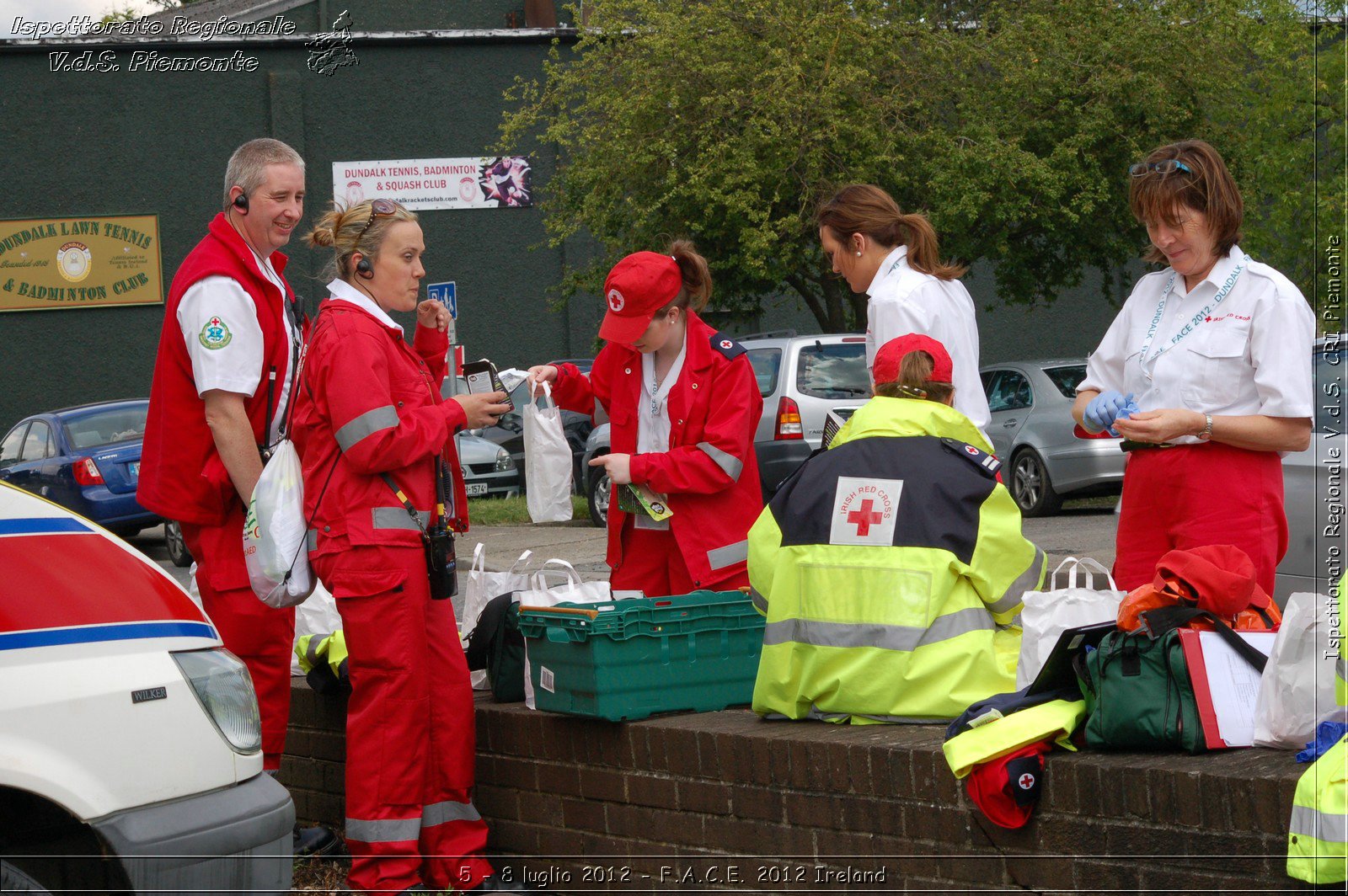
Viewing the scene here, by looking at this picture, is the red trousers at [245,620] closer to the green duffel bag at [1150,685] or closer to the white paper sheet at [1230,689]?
the green duffel bag at [1150,685]

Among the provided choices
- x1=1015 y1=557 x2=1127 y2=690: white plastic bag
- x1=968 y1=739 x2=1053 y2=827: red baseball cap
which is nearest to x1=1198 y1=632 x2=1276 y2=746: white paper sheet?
x1=968 y1=739 x2=1053 y2=827: red baseball cap

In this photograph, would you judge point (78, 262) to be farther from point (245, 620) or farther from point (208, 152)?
point (245, 620)

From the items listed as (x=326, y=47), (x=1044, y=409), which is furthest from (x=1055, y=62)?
(x=326, y=47)

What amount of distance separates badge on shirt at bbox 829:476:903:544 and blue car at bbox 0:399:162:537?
12726mm

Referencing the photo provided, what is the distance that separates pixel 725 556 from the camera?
493 centimetres

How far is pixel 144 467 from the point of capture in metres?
4.66

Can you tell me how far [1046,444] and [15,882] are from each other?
13043mm

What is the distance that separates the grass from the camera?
17266mm

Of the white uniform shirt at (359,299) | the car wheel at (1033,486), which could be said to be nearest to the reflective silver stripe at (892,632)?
the white uniform shirt at (359,299)

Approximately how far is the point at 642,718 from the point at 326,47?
26.8 metres

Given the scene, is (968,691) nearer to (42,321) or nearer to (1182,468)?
(1182,468)

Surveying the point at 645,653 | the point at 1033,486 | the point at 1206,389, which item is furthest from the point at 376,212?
the point at 1033,486

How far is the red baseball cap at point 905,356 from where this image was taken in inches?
161

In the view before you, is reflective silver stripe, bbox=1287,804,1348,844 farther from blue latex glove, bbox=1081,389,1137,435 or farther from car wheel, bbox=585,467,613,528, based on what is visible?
car wheel, bbox=585,467,613,528
